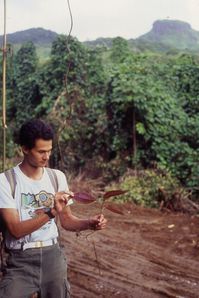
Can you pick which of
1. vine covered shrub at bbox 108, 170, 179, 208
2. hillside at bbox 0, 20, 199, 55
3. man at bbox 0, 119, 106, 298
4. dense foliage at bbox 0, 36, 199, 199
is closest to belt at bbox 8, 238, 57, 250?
man at bbox 0, 119, 106, 298

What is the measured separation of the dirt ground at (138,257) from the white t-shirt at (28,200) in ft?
6.90

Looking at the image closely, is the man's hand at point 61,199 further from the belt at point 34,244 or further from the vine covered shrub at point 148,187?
the vine covered shrub at point 148,187

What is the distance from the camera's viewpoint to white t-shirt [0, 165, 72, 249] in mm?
2625

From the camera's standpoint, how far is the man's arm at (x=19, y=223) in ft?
8.21

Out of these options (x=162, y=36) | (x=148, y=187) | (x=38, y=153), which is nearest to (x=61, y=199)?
(x=38, y=153)

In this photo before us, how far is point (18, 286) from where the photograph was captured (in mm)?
2648

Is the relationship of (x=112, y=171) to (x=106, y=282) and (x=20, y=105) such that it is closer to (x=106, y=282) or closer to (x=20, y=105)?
(x=106, y=282)

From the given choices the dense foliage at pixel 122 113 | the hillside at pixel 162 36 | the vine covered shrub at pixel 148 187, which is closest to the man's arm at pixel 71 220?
the dense foliage at pixel 122 113

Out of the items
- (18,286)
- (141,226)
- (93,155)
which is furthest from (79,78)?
(18,286)

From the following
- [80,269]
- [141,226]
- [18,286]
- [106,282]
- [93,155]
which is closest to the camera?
[18,286]

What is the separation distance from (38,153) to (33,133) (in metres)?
0.11

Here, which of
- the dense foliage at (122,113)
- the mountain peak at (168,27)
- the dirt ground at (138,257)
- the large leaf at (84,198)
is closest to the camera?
the large leaf at (84,198)

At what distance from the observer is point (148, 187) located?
890 centimetres

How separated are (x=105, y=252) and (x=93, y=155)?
5302 mm
